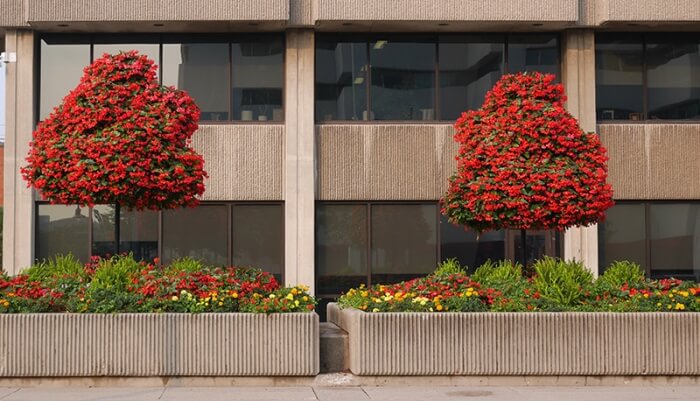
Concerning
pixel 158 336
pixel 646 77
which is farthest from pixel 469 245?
pixel 158 336

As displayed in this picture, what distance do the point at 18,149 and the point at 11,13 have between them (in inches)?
113

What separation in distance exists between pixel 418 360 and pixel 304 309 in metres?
1.67

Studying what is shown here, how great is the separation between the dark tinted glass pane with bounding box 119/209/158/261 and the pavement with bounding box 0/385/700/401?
343 inches

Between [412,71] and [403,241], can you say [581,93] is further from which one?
[403,241]

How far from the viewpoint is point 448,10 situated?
20297mm

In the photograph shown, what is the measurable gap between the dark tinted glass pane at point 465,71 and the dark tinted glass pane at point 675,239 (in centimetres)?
454

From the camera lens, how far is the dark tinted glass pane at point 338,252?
20906 millimetres

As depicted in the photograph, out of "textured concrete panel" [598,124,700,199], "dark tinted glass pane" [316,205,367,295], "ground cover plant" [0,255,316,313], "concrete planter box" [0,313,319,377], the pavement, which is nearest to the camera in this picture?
the pavement

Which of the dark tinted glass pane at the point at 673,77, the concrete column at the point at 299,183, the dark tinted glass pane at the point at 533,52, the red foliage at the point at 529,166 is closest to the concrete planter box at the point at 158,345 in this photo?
the red foliage at the point at 529,166

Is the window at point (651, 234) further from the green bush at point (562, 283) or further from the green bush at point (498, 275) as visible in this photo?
the green bush at point (562, 283)

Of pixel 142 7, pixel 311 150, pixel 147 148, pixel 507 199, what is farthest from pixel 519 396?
pixel 142 7

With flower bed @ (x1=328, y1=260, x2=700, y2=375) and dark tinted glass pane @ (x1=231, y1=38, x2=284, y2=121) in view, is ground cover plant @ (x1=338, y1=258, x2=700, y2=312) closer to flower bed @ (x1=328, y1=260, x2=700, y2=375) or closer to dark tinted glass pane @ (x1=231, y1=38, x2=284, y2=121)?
flower bed @ (x1=328, y1=260, x2=700, y2=375)

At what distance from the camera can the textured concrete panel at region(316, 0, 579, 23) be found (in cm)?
2012

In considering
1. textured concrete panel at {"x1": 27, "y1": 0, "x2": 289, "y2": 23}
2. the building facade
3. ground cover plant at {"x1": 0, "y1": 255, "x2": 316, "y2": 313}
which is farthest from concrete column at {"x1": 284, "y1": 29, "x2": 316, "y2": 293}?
ground cover plant at {"x1": 0, "y1": 255, "x2": 316, "y2": 313}
